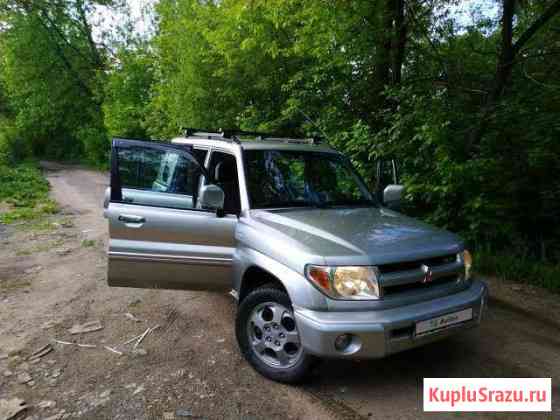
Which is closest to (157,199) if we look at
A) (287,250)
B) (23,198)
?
(287,250)

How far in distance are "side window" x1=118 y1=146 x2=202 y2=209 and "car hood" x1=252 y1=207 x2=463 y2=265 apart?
87 centimetres

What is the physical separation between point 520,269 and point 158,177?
470 cm

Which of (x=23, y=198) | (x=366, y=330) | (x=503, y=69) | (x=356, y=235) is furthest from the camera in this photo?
(x=23, y=198)

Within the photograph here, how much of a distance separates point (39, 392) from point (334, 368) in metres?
A: 2.21

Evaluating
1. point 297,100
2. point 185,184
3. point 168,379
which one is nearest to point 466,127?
point 297,100

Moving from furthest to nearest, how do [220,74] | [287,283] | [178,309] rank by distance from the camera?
[220,74]
[178,309]
[287,283]

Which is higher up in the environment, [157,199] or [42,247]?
[157,199]

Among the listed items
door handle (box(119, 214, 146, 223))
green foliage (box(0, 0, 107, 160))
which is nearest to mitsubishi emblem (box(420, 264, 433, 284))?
door handle (box(119, 214, 146, 223))

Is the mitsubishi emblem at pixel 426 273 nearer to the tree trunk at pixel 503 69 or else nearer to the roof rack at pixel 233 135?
the roof rack at pixel 233 135

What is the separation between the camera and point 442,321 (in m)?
2.79

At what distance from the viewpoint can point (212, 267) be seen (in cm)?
356

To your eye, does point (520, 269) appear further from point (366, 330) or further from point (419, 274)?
point (366, 330)

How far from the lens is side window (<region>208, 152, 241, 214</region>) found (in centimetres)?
366

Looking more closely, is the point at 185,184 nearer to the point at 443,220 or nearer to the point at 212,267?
the point at 212,267
